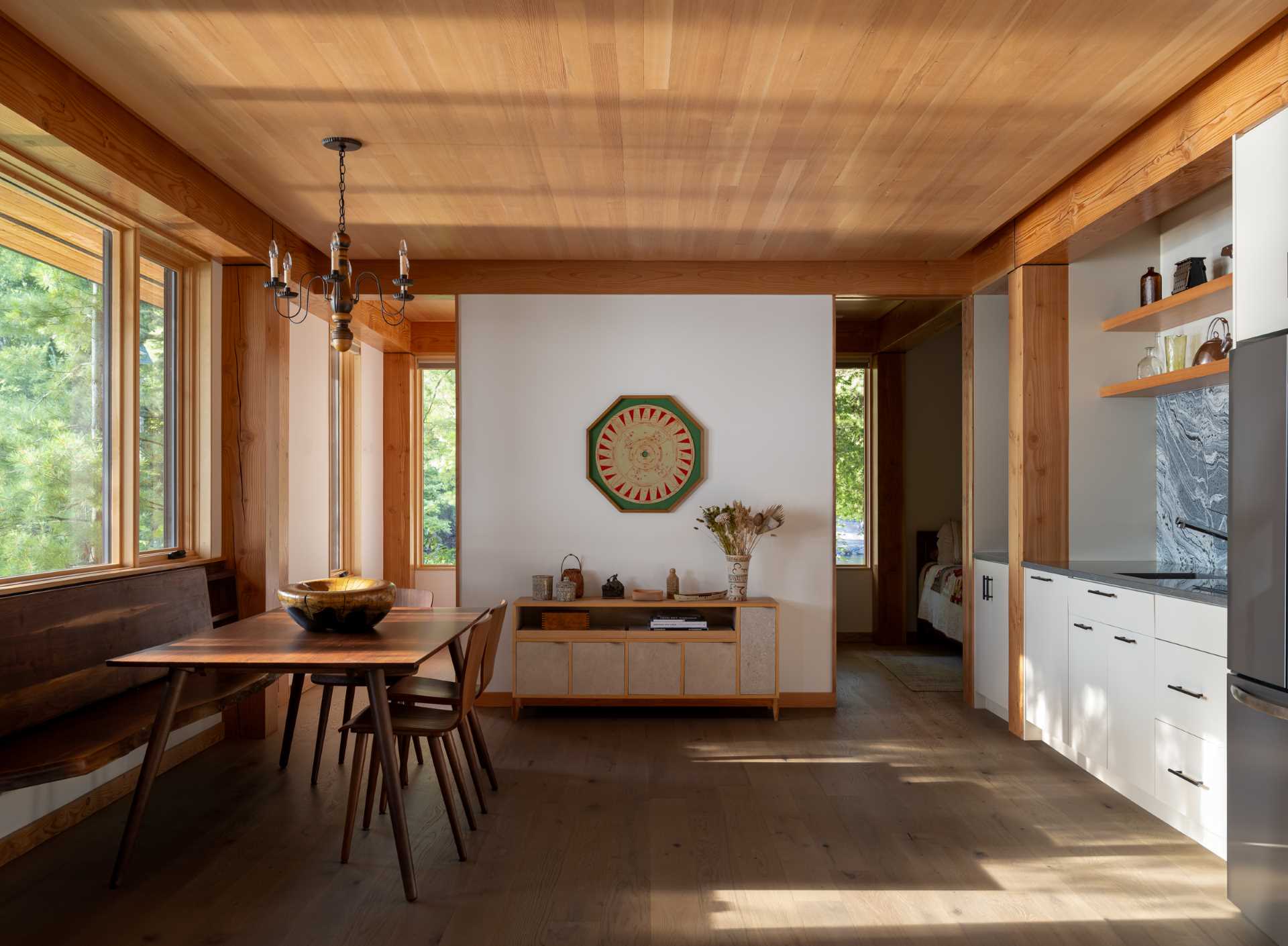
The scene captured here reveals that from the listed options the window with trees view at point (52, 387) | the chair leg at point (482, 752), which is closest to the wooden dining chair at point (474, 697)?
the chair leg at point (482, 752)

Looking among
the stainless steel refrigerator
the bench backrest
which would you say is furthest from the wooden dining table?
the stainless steel refrigerator

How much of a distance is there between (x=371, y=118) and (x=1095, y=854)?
361cm

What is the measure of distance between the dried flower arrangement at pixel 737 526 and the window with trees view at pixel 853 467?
105 inches

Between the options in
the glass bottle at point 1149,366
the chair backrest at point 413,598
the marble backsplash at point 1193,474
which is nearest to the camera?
the marble backsplash at point 1193,474

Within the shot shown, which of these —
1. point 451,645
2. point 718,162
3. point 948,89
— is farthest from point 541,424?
point 948,89

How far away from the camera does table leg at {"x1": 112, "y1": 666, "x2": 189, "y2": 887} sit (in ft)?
9.26

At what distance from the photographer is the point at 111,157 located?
3088mm

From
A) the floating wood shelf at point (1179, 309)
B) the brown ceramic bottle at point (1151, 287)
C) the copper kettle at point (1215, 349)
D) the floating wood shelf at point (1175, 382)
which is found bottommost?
the floating wood shelf at point (1175, 382)

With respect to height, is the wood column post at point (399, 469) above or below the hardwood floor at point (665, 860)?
above

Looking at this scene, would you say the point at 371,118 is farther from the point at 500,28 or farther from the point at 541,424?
the point at 541,424

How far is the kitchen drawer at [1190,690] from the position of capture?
2.95 meters

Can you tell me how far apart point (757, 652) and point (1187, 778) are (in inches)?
87.7

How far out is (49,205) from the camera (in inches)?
132

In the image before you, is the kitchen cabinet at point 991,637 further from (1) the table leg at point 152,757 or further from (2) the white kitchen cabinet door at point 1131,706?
(1) the table leg at point 152,757
